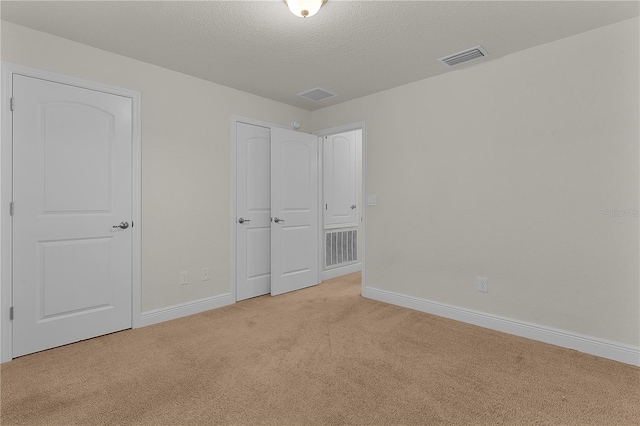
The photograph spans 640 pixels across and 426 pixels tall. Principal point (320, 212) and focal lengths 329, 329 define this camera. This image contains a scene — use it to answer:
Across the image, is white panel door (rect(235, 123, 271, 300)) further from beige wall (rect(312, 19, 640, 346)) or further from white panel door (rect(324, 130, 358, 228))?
beige wall (rect(312, 19, 640, 346))

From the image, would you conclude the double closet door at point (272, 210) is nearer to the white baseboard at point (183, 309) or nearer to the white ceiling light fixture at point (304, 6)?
the white baseboard at point (183, 309)

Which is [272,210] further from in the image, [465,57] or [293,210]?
[465,57]

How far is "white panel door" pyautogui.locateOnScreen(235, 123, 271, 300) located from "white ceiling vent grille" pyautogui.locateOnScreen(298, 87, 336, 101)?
2.13 feet

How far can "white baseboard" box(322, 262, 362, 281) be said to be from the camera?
480cm

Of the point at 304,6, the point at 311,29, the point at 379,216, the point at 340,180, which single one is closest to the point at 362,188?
the point at 379,216

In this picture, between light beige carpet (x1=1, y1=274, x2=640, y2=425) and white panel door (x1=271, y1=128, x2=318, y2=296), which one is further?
white panel door (x1=271, y1=128, x2=318, y2=296)

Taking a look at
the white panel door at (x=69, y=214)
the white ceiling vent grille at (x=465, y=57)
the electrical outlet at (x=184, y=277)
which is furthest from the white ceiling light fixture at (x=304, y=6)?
the electrical outlet at (x=184, y=277)

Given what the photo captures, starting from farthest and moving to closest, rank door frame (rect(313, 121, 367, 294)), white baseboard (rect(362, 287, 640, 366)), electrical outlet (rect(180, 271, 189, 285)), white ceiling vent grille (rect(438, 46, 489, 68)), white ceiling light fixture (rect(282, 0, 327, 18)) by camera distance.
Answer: door frame (rect(313, 121, 367, 294)) → electrical outlet (rect(180, 271, 189, 285)) → white ceiling vent grille (rect(438, 46, 489, 68)) → white baseboard (rect(362, 287, 640, 366)) → white ceiling light fixture (rect(282, 0, 327, 18))

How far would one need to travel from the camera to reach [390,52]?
9.14ft

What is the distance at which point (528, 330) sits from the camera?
→ 8.98ft

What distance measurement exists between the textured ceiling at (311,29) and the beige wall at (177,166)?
16 centimetres

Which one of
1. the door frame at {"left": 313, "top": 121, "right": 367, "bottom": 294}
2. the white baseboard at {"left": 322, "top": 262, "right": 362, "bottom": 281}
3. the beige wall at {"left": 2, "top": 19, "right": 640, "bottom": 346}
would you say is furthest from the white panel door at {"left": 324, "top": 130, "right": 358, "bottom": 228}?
the beige wall at {"left": 2, "top": 19, "right": 640, "bottom": 346}

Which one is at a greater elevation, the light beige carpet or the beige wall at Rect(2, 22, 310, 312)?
the beige wall at Rect(2, 22, 310, 312)

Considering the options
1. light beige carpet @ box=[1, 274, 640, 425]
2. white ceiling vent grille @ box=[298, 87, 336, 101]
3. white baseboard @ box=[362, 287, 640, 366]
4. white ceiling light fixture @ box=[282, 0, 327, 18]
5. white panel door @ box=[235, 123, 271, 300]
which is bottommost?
light beige carpet @ box=[1, 274, 640, 425]
